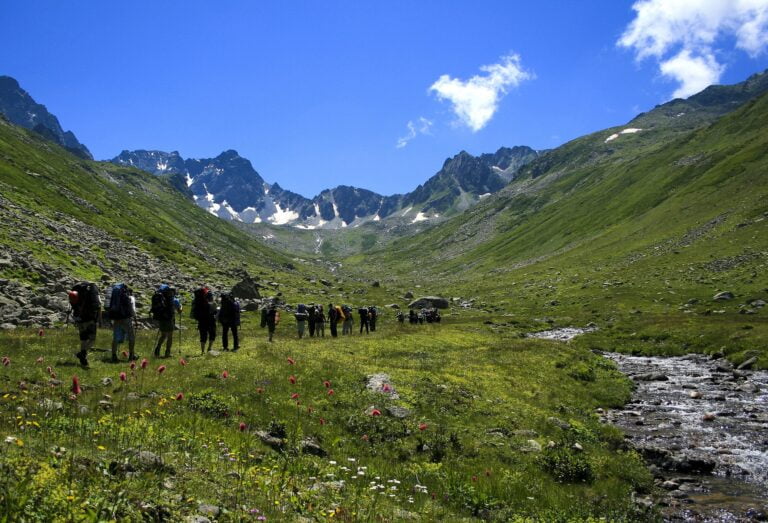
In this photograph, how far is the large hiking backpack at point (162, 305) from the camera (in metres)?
22.1

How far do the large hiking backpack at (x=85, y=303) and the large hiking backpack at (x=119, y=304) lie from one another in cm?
148

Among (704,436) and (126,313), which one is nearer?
(704,436)

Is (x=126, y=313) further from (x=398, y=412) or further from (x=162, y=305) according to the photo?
(x=398, y=412)

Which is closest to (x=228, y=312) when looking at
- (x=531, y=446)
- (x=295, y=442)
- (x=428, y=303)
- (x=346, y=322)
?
(x=295, y=442)

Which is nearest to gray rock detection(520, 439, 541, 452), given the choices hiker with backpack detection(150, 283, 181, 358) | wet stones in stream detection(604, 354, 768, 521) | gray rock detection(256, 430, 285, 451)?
wet stones in stream detection(604, 354, 768, 521)

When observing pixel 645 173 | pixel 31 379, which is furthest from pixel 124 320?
pixel 645 173

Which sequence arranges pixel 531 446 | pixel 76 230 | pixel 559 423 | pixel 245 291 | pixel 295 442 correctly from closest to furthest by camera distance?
pixel 295 442 < pixel 531 446 < pixel 559 423 < pixel 245 291 < pixel 76 230

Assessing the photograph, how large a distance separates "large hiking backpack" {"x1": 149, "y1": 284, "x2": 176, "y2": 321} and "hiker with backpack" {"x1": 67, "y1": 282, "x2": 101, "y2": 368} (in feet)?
10.8

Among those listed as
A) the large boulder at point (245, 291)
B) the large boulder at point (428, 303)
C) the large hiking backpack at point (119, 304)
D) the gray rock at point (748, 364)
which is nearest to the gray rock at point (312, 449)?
the large hiking backpack at point (119, 304)

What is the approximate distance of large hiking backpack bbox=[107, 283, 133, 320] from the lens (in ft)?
66.5

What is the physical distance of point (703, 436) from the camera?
62.6 feet

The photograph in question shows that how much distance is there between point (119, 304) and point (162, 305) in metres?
2.08

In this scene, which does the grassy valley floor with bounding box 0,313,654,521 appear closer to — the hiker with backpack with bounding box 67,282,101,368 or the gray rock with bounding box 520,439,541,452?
the gray rock with bounding box 520,439,541,452

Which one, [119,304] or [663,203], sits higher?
[663,203]
